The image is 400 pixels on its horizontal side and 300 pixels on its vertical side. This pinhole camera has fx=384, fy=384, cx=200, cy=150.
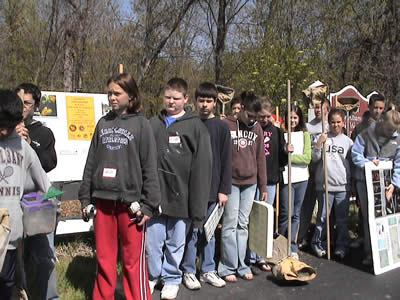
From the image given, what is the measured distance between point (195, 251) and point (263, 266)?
1073 mm

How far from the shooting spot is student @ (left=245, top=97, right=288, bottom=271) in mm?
4668

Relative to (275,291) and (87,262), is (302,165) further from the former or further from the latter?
(87,262)

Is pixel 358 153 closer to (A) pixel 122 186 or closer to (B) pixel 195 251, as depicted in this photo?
(B) pixel 195 251

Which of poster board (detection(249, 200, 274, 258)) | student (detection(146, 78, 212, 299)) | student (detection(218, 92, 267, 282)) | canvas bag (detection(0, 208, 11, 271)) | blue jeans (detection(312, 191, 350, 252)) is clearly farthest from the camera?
blue jeans (detection(312, 191, 350, 252))

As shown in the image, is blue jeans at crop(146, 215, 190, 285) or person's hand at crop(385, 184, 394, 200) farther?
person's hand at crop(385, 184, 394, 200)

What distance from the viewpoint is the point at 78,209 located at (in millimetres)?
6344

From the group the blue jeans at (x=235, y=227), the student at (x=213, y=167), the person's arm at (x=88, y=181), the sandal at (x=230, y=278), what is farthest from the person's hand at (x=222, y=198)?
the person's arm at (x=88, y=181)

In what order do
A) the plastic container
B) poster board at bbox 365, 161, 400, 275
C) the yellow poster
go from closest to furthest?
the plastic container, poster board at bbox 365, 161, 400, 275, the yellow poster

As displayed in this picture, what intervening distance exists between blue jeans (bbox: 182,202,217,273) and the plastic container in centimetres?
167

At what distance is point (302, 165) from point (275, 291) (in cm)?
164

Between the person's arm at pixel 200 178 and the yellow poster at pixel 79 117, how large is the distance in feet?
6.24

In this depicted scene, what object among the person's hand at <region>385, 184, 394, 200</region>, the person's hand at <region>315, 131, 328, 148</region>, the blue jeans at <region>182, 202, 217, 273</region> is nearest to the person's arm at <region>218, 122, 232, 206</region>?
the blue jeans at <region>182, 202, 217, 273</region>

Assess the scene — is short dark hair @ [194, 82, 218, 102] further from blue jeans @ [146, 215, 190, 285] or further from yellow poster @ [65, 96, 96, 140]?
yellow poster @ [65, 96, 96, 140]

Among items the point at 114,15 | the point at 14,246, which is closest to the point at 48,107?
the point at 14,246
